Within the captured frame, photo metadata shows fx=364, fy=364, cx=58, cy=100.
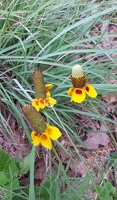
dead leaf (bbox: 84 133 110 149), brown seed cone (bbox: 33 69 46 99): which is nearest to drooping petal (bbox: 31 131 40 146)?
brown seed cone (bbox: 33 69 46 99)

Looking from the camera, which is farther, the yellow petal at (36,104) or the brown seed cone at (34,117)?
the yellow petal at (36,104)

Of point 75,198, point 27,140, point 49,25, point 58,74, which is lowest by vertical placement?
point 75,198

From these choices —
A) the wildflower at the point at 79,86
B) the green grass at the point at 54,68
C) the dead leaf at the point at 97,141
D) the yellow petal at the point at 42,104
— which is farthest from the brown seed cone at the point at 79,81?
the dead leaf at the point at 97,141

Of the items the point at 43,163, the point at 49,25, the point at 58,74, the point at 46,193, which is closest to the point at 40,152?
the point at 43,163

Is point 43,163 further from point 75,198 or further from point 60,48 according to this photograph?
point 60,48

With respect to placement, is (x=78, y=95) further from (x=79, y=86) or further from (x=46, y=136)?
(x=46, y=136)

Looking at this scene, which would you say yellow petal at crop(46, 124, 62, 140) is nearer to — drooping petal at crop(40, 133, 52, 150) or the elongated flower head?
drooping petal at crop(40, 133, 52, 150)

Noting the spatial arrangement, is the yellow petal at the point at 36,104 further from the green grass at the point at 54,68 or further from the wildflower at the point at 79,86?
the green grass at the point at 54,68
